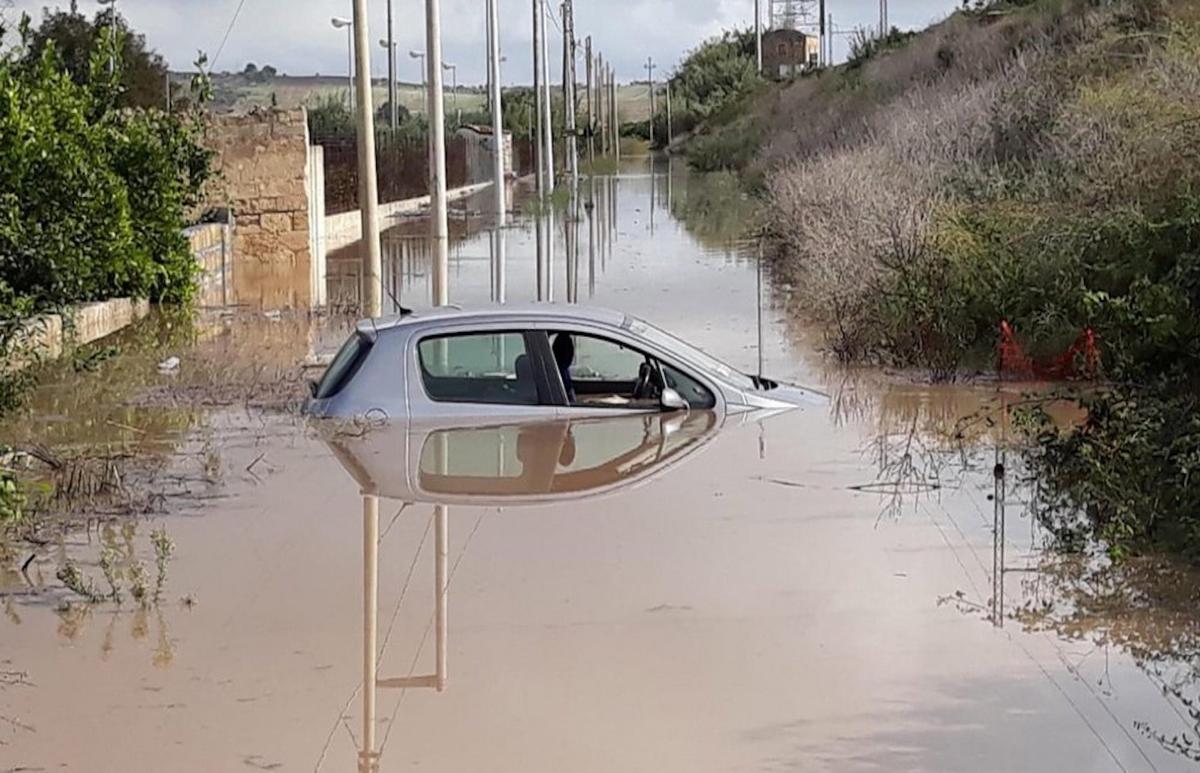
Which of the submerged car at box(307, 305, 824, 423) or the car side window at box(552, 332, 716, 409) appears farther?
the car side window at box(552, 332, 716, 409)

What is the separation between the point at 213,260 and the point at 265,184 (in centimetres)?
411

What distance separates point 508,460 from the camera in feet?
41.3

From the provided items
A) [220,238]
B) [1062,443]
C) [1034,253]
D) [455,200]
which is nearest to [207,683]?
[1062,443]

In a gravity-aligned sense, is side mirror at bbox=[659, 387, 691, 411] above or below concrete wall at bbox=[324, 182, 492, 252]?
below

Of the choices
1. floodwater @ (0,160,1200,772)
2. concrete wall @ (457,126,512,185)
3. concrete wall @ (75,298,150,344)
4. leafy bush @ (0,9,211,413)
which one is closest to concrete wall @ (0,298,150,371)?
concrete wall @ (75,298,150,344)

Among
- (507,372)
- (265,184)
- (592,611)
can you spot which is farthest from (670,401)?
(265,184)

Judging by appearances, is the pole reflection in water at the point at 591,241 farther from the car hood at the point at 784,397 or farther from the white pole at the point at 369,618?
the white pole at the point at 369,618

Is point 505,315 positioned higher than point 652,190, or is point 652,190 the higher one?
point 652,190

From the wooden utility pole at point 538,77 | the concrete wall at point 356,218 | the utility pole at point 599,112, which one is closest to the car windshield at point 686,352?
the concrete wall at point 356,218

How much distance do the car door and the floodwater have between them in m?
0.23

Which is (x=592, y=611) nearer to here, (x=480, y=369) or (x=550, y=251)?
(x=480, y=369)

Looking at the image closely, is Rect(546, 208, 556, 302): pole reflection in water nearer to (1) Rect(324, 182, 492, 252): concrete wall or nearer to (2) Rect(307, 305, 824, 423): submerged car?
(1) Rect(324, 182, 492, 252): concrete wall

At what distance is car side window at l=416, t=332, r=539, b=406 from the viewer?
44.6ft

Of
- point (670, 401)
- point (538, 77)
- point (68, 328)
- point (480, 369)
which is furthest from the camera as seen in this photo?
point (538, 77)
